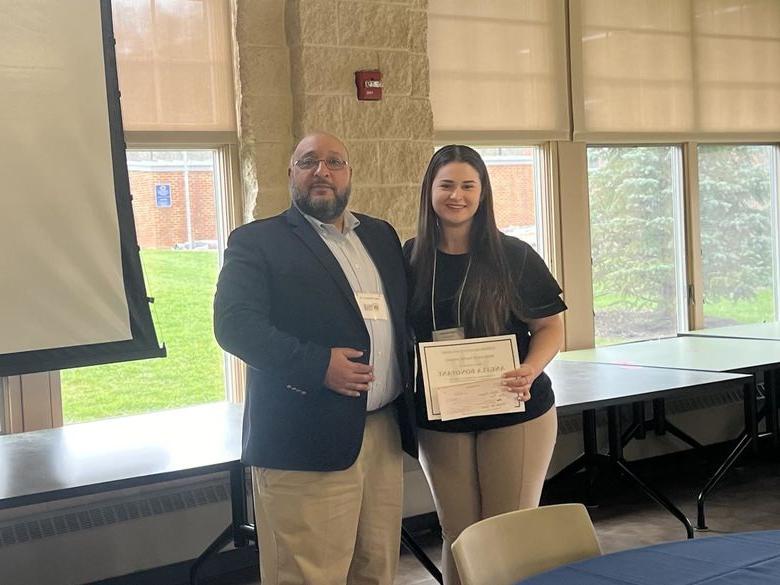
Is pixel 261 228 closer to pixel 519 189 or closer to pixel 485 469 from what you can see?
pixel 485 469

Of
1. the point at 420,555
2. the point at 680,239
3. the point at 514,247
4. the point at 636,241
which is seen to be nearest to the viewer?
the point at 514,247

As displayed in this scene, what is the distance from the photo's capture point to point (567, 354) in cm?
556

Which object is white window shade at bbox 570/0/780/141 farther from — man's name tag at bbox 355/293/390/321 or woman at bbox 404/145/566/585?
man's name tag at bbox 355/293/390/321

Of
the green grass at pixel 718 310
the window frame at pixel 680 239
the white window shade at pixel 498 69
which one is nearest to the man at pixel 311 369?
the white window shade at pixel 498 69

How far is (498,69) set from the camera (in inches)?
215

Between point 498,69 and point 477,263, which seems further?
point 498,69

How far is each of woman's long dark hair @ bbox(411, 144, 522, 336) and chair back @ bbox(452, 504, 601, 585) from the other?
60 centimetres

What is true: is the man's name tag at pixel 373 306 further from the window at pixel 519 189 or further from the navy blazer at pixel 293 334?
the window at pixel 519 189

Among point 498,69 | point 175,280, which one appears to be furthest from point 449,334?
point 498,69

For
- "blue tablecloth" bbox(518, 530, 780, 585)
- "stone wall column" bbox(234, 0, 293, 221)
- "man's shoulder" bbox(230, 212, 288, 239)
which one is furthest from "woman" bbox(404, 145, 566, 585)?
"stone wall column" bbox(234, 0, 293, 221)

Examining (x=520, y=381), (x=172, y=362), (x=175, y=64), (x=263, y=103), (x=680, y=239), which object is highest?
(x=175, y=64)

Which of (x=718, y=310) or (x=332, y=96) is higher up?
(x=332, y=96)

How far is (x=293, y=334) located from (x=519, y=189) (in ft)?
11.7

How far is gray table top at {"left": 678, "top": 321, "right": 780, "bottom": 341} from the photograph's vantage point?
571 centimetres
